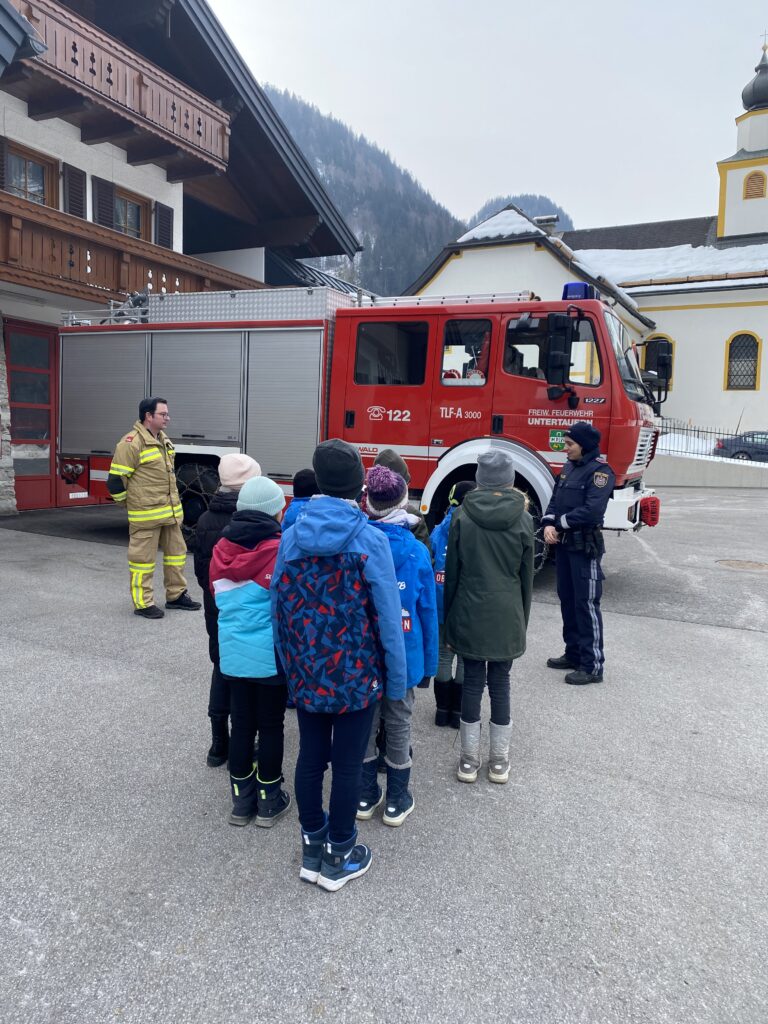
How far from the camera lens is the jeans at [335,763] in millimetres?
2549

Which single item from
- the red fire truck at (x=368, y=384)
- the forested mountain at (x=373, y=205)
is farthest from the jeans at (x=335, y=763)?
the forested mountain at (x=373, y=205)

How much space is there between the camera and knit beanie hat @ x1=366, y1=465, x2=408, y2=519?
2.97 metres

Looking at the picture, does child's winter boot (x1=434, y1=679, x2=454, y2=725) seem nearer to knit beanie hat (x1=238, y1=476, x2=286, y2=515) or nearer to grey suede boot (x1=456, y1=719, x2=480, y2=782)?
grey suede boot (x1=456, y1=719, x2=480, y2=782)

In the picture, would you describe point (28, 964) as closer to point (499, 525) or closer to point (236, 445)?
point (499, 525)

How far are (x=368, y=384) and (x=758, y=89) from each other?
134ft

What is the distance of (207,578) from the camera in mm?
3613

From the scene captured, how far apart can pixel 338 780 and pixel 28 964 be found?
42.1 inches

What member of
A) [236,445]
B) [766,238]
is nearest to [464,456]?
[236,445]

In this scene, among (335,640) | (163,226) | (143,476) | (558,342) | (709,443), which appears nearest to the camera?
(335,640)

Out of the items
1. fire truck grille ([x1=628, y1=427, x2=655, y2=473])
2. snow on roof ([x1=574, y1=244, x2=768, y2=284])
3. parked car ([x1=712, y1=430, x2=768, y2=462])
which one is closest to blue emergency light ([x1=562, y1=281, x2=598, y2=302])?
fire truck grille ([x1=628, y1=427, x2=655, y2=473])

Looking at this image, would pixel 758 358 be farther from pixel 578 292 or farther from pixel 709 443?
pixel 578 292

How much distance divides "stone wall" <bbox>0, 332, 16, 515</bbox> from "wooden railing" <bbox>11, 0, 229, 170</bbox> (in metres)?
3.86

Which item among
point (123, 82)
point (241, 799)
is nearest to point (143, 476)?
point (241, 799)

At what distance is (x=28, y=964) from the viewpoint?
2.17 m
